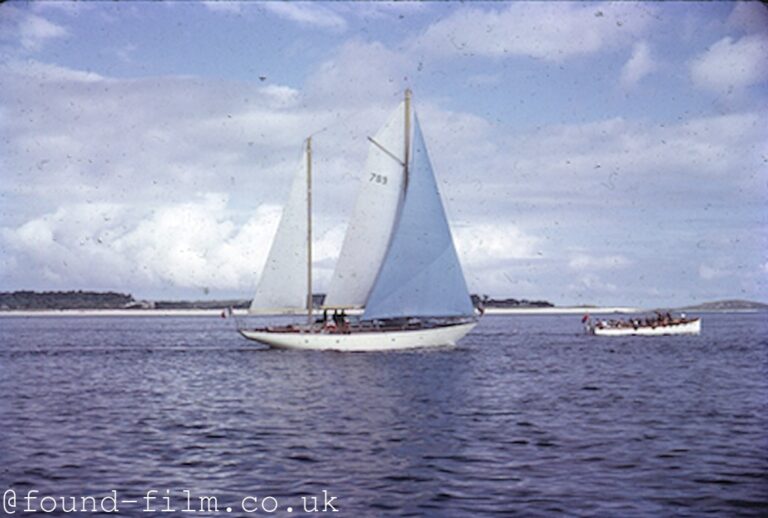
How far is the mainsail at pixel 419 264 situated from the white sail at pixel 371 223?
1420 millimetres

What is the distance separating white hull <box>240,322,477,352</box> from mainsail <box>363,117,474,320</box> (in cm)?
168

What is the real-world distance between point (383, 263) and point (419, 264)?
294 cm

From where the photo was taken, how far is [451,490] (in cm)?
2381

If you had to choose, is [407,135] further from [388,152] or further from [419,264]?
[419,264]

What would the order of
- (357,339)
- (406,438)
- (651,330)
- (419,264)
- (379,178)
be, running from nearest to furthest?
(406,438) → (357,339) → (419,264) → (379,178) → (651,330)

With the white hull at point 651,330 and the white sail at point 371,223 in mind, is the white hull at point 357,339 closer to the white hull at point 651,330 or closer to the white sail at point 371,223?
the white sail at point 371,223

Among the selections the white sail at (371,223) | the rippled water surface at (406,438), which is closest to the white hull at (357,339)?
the white sail at (371,223)

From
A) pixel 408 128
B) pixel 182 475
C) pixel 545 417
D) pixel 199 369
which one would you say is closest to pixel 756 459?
pixel 545 417

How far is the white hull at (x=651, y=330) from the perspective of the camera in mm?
125625

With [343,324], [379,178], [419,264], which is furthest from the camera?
[379,178]

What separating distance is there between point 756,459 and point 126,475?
18640 mm

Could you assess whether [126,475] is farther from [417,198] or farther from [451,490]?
[417,198]

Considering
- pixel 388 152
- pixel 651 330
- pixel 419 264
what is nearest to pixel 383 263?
pixel 419 264

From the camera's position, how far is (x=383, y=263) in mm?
74000
